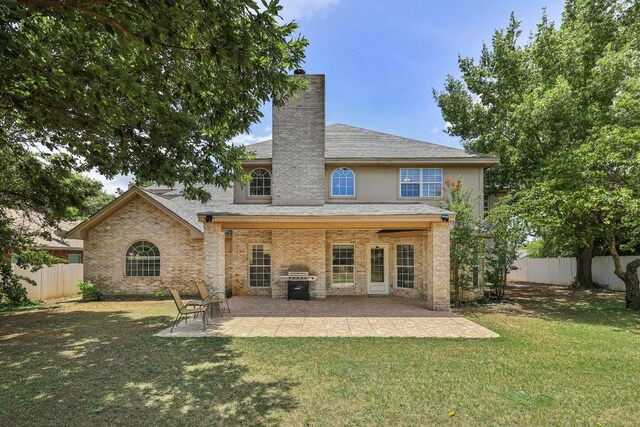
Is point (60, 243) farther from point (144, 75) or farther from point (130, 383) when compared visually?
point (130, 383)

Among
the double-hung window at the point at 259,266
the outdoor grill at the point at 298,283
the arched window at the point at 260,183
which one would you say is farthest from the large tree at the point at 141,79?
the double-hung window at the point at 259,266

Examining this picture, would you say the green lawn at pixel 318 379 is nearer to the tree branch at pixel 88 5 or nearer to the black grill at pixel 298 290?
the tree branch at pixel 88 5

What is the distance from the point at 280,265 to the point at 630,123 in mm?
14821

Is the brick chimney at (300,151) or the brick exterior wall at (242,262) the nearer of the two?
the brick chimney at (300,151)

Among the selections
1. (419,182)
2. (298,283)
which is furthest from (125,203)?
(419,182)

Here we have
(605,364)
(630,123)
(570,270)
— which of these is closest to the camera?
(605,364)

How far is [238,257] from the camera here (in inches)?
578

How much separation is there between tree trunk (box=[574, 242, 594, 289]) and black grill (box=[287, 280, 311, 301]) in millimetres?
16684

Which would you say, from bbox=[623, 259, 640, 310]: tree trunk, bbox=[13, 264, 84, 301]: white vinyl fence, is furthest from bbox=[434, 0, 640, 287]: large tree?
bbox=[13, 264, 84, 301]: white vinyl fence

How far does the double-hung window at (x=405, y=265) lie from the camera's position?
14.0m

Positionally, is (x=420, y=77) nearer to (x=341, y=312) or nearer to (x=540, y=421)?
(x=341, y=312)

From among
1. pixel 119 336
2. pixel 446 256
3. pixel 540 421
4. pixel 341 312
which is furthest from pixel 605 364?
pixel 119 336

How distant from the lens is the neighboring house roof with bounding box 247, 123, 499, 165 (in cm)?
1394

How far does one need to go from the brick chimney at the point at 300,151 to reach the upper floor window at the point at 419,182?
3.53m
